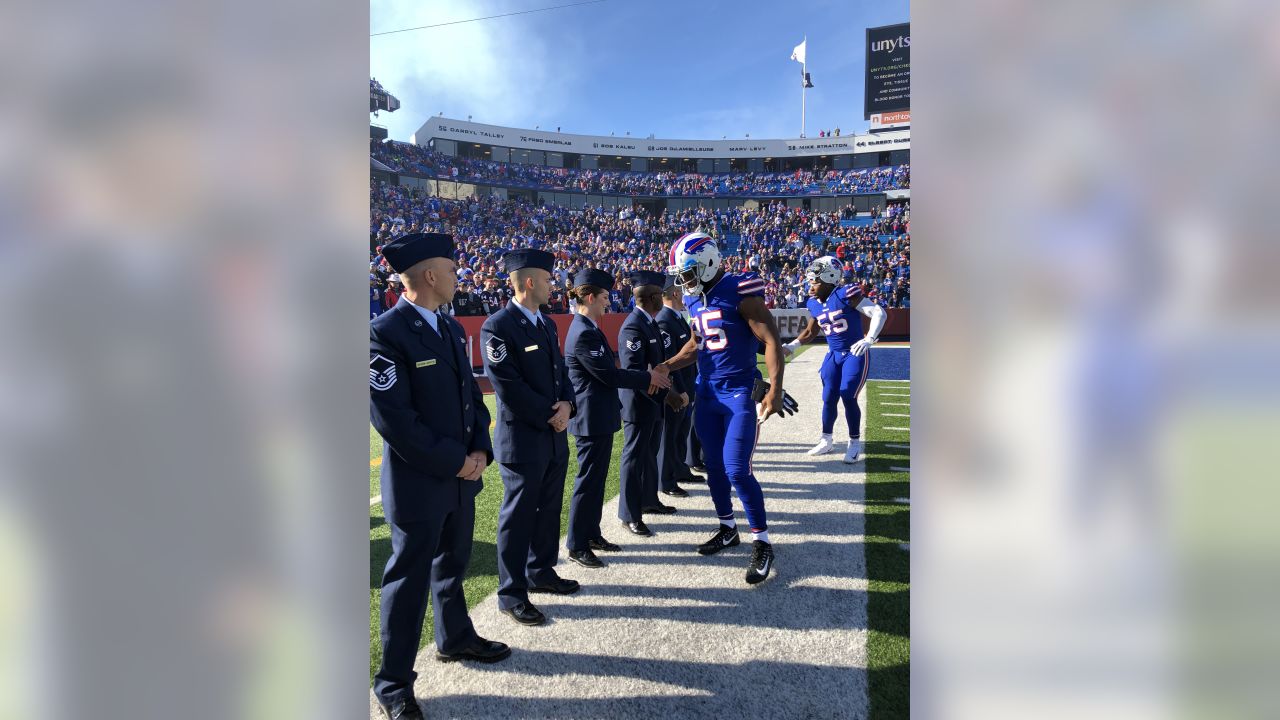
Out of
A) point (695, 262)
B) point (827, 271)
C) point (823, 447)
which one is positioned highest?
point (827, 271)

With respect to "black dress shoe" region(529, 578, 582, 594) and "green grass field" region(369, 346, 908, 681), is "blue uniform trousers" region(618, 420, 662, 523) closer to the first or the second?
"green grass field" region(369, 346, 908, 681)

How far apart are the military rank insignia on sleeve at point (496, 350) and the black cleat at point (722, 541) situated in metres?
2.15

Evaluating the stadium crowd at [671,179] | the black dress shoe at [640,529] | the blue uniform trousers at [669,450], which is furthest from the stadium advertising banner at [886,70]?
the black dress shoe at [640,529]

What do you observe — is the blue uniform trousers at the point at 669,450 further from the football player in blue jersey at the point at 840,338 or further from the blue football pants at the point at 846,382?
the blue football pants at the point at 846,382

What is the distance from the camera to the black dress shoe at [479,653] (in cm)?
318

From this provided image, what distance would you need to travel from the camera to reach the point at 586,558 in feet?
14.6

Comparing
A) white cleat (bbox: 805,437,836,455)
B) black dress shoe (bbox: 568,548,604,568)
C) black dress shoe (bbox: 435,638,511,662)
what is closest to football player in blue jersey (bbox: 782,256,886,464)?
white cleat (bbox: 805,437,836,455)

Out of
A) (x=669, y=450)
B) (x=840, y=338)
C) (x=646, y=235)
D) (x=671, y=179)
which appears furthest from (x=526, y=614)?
(x=671, y=179)

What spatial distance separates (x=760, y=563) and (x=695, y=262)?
2123 millimetres

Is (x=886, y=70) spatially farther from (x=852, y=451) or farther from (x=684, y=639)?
(x=684, y=639)
